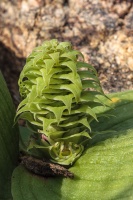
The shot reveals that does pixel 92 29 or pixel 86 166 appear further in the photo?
pixel 92 29

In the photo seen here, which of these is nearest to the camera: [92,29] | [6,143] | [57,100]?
[57,100]

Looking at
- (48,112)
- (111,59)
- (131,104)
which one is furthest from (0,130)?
(111,59)

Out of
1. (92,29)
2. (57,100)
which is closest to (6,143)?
(57,100)

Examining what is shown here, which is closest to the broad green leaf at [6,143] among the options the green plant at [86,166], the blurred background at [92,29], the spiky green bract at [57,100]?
the green plant at [86,166]

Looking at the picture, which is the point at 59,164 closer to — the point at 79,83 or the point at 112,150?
the point at 112,150

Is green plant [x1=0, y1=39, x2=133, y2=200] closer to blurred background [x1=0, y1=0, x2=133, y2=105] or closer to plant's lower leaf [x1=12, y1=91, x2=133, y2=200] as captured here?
plant's lower leaf [x1=12, y1=91, x2=133, y2=200]

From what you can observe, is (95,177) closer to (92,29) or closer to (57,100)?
(57,100)
